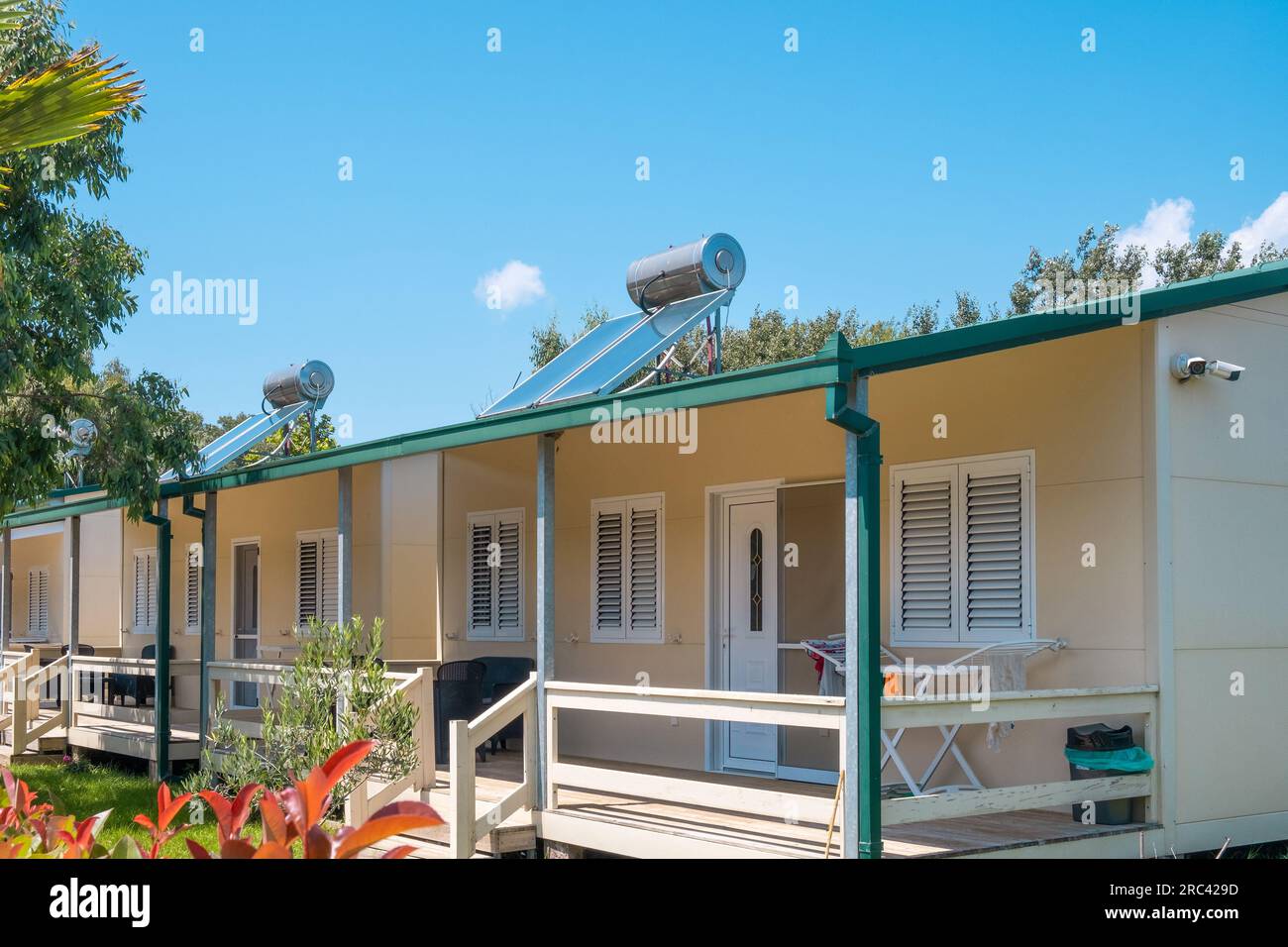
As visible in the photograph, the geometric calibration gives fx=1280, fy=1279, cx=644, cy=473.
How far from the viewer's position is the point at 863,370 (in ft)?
19.8

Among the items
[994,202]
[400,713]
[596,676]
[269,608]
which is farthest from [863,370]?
[994,202]

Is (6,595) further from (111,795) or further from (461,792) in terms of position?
(461,792)

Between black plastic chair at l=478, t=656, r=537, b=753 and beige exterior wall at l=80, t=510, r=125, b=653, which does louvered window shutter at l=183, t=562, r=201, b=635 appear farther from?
black plastic chair at l=478, t=656, r=537, b=753

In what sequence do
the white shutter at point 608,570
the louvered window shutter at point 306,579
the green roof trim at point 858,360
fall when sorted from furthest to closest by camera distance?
the louvered window shutter at point 306,579 < the white shutter at point 608,570 < the green roof trim at point 858,360

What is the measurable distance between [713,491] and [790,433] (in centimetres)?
89

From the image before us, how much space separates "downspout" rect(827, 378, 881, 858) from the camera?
580cm

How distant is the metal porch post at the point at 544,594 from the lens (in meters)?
7.82

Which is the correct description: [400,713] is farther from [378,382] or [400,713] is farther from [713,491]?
[378,382]

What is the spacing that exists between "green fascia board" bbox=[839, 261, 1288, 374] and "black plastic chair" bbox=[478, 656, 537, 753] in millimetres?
6140

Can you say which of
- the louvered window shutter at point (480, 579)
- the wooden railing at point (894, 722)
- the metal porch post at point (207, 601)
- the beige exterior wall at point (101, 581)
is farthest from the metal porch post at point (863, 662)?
the beige exterior wall at point (101, 581)

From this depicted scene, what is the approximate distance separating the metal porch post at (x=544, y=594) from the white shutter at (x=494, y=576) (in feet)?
13.2

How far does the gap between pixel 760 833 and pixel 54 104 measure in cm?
496

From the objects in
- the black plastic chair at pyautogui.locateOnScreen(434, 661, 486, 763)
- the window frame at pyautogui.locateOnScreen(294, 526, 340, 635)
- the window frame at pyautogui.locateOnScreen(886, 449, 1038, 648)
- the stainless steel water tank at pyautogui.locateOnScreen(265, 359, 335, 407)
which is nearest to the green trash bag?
the window frame at pyautogui.locateOnScreen(886, 449, 1038, 648)

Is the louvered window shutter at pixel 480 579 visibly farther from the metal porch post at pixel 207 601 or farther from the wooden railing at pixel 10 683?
the wooden railing at pixel 10 683
